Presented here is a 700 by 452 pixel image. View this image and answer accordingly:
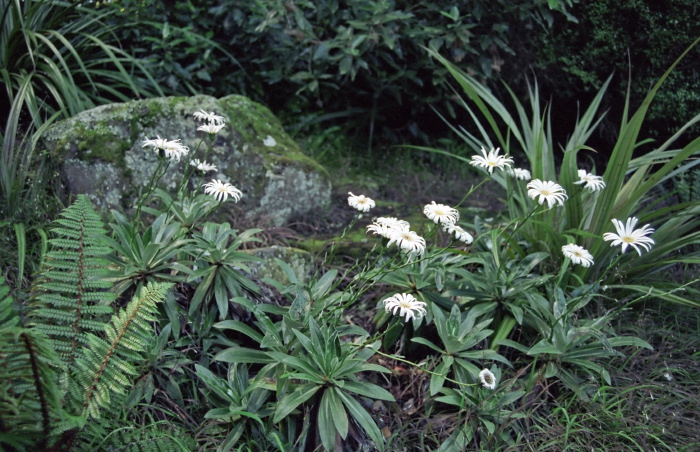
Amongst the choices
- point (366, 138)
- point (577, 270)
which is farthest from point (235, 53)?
point (577, 270)

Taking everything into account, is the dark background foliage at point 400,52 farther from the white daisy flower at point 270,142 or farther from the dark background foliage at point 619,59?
the white daisy flower at point 270,142

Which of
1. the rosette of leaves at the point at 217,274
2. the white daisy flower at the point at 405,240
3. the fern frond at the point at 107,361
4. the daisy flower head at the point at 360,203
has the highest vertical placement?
the white daisy flower at the point at 405,240

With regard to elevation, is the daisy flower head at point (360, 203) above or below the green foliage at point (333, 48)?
above

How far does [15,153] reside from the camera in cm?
323

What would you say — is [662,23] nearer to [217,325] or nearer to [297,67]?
[297,67]

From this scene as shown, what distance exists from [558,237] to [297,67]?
2.50 meters

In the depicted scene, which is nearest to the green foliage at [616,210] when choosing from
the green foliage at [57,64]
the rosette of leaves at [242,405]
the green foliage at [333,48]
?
the green foliage at [333,48]

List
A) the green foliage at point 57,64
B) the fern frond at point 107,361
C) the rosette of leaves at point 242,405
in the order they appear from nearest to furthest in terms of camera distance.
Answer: the fern frond at point 107,361 → the rosette of leaves at point 242,405 → the green foliage at point 57,64

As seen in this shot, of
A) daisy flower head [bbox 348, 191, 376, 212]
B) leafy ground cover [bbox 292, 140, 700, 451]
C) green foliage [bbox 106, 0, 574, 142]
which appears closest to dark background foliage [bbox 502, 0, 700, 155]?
green foliage [bbox 106, 0, 574, 142]

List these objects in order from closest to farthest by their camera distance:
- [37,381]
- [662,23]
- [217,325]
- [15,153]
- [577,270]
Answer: [37,381]
[217,325]
[577,270]
[15,153]
[662,23]

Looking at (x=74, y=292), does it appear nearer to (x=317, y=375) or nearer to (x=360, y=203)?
(x=317, y=375)

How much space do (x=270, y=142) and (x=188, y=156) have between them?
545mm

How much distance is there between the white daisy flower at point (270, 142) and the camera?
3.62 m

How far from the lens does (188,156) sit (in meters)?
3.32
